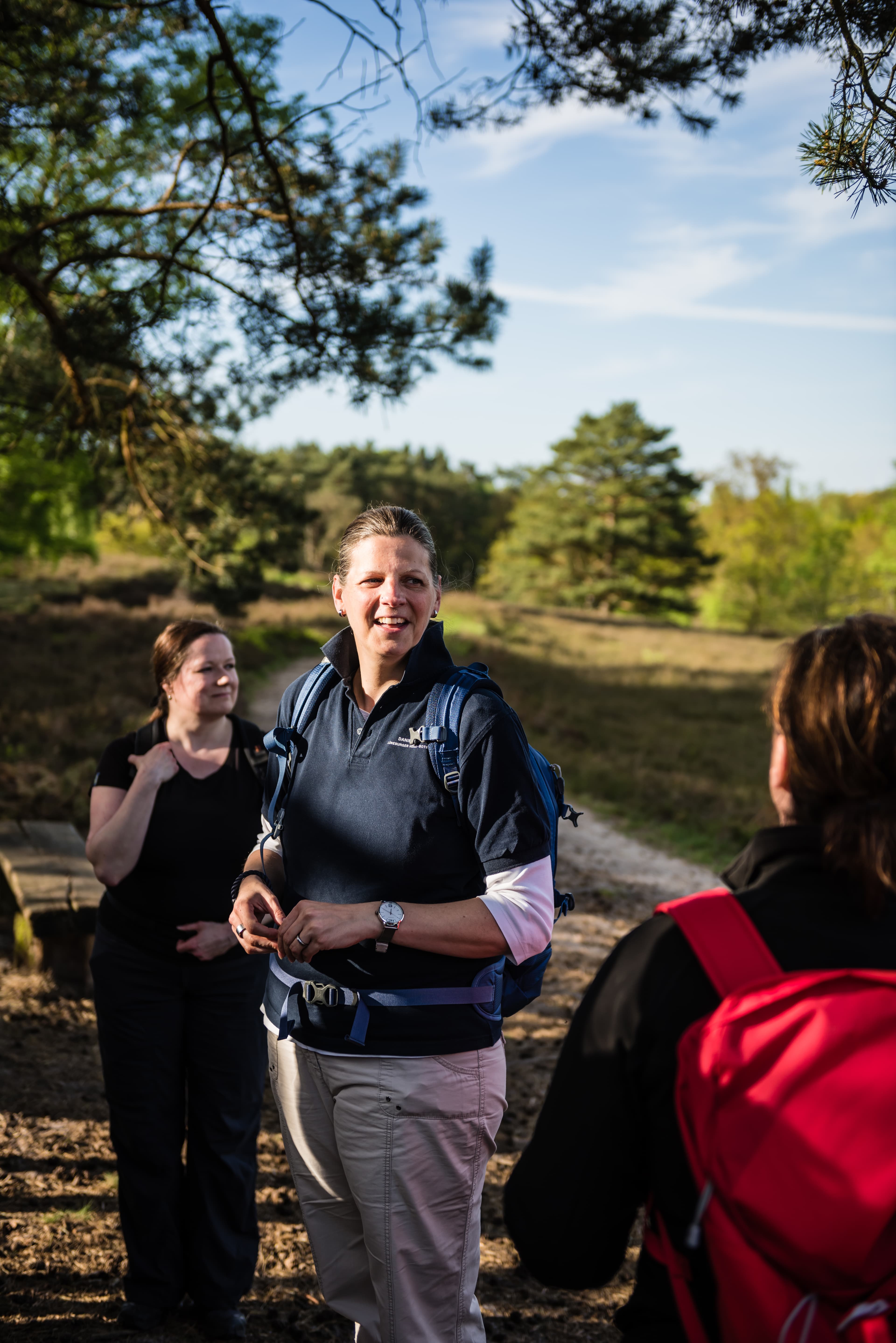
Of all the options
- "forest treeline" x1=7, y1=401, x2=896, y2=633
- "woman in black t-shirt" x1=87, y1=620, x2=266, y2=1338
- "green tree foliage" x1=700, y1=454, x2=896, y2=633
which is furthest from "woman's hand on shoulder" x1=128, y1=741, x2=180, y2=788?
"green tree foliage" x1=700, y1=454, x2=896, y2=633

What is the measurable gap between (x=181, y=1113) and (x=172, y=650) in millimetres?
1475

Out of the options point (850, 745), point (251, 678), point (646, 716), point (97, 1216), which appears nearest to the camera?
point (850, 745)

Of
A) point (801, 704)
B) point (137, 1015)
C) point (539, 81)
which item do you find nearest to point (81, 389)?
point (539, 81)

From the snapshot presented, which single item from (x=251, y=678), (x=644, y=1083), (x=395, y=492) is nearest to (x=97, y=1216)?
(x=644, y=1083)

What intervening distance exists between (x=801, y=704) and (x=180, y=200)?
6.38 m

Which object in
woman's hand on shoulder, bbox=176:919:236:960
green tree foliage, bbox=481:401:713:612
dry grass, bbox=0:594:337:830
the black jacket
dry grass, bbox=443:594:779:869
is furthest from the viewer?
green tree foliage, bbox=481:401:713:612

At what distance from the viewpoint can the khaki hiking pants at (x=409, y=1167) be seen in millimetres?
2043

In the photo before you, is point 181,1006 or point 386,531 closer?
point 386,531

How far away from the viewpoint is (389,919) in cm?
200

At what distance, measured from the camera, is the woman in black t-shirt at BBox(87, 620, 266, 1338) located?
293 centimetres

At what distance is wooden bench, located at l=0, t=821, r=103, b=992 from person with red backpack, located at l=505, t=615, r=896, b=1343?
4.55 meters

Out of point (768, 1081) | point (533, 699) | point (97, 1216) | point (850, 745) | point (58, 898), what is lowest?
point (97, 1216)

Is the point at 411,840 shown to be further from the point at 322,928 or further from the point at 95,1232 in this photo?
the point at 95,1232

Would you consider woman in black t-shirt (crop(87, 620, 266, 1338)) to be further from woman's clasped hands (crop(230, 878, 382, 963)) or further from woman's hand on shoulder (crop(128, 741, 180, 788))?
woman's clasped hands (crop(230, 878, 382, 963))
